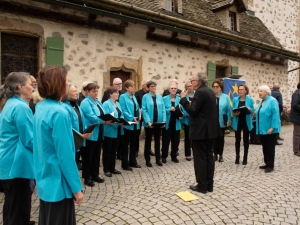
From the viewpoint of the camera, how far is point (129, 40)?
8734 mm

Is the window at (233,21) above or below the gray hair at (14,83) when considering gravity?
above

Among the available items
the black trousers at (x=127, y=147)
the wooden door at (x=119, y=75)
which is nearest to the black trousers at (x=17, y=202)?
the black trousers at (x=127, y=147)

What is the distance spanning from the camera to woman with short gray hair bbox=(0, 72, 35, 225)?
2732mm

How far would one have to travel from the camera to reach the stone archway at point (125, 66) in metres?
8.27

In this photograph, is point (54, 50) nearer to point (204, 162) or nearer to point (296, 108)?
point (204, 162)

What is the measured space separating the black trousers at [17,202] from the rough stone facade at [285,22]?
604 inches

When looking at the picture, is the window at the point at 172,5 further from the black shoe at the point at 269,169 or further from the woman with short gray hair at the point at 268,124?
the black shoe at the point at 269,169

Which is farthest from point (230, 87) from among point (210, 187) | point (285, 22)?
point (285, 22)

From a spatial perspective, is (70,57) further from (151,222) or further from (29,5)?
(151,222)

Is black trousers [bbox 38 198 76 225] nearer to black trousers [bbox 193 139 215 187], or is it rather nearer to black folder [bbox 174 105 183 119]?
black trousers [bbox 193 139 215 187]

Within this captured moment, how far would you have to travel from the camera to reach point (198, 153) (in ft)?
14.3

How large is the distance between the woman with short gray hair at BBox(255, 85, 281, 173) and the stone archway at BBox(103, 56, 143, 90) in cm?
428

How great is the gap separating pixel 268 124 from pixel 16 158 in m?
4.63

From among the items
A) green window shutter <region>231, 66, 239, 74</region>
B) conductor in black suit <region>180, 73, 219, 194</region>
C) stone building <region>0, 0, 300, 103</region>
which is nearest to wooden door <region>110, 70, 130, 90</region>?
stone building <region>0, 0, 300, 103</region>
